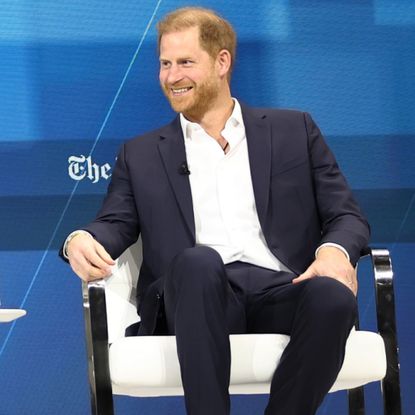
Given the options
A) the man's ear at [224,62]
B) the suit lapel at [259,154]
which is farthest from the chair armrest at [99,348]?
the man's ear at [224,62]

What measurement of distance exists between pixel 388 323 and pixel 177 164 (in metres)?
0.76

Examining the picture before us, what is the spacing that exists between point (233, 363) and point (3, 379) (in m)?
1.29

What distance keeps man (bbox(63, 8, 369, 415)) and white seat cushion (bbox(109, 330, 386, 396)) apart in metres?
0.06

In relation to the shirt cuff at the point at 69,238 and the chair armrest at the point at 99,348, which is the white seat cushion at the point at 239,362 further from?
the shirt cuff at the point at 69,238

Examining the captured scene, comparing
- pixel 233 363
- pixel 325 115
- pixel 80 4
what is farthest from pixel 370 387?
pixel 80 4

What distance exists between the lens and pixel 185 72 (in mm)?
2938

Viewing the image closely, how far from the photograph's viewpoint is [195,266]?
7.78ft

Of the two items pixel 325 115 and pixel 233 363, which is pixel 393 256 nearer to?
pixel 325 115

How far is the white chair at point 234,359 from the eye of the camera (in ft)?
8.23

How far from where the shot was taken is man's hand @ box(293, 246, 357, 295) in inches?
99.3

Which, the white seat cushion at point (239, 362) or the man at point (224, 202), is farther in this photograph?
the man at point (224, 202)

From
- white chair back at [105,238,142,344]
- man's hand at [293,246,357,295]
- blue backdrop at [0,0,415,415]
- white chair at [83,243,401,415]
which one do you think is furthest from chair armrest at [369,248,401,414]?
blue backdrop at [0,0,415,415]

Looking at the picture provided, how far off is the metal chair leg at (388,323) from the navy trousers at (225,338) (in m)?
0.26

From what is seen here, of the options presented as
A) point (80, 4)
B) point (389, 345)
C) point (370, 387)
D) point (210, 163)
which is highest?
point (80, 4)
